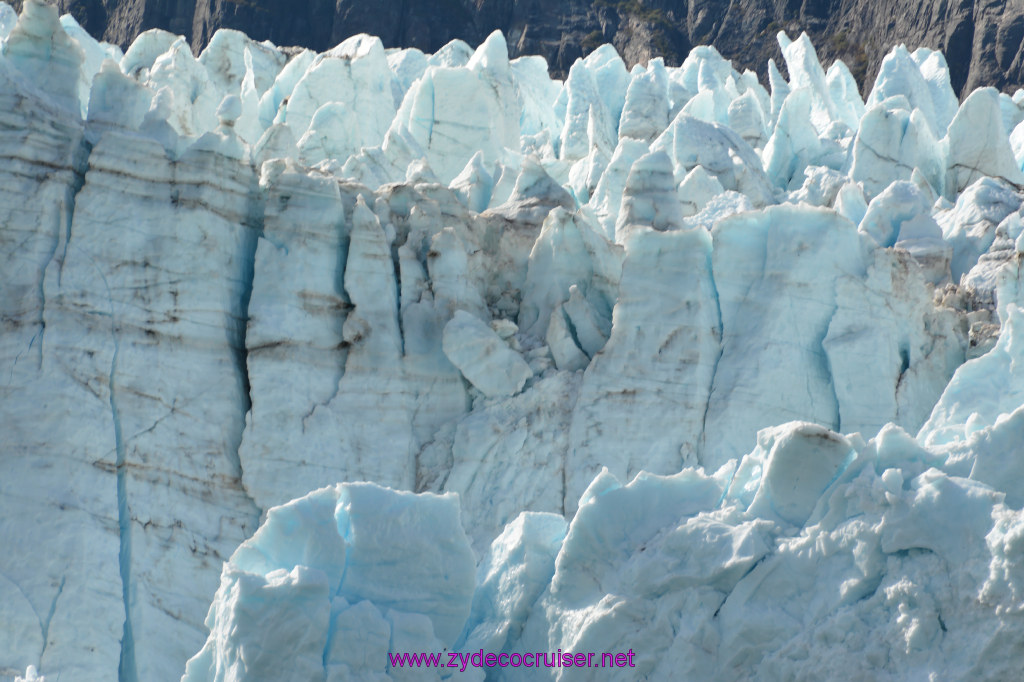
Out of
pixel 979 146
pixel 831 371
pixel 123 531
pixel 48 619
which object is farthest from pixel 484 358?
pixel 979 146

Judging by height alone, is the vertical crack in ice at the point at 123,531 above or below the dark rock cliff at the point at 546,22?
below

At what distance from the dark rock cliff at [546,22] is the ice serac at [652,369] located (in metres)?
29.2

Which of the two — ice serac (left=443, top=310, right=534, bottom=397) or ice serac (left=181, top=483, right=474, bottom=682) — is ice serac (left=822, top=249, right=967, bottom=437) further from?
ice serac (left=181, top=483, right=474, bottom=682)

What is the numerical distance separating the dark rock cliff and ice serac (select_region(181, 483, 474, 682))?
33.3m

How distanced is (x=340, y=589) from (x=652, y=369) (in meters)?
3.99

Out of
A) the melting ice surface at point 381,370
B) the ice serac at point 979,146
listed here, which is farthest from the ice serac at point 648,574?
the ice serac at point 979,146

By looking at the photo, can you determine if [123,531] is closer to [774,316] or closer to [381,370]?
[381,370]

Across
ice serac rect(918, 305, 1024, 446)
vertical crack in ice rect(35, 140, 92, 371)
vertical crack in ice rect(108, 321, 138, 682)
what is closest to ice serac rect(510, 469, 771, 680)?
ice serac rect(918, 305, 1024, 446)

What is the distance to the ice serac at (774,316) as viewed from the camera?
8391mm

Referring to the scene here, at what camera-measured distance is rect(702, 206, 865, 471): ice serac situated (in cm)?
839

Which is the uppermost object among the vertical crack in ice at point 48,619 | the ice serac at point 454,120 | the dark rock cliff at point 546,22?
the dark rock cliff at point 546,22

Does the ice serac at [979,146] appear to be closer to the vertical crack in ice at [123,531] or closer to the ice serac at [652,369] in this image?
the ice serac at [652,369]

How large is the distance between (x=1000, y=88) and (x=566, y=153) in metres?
17.0

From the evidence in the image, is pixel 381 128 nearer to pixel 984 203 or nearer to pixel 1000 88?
pixel 984 203
